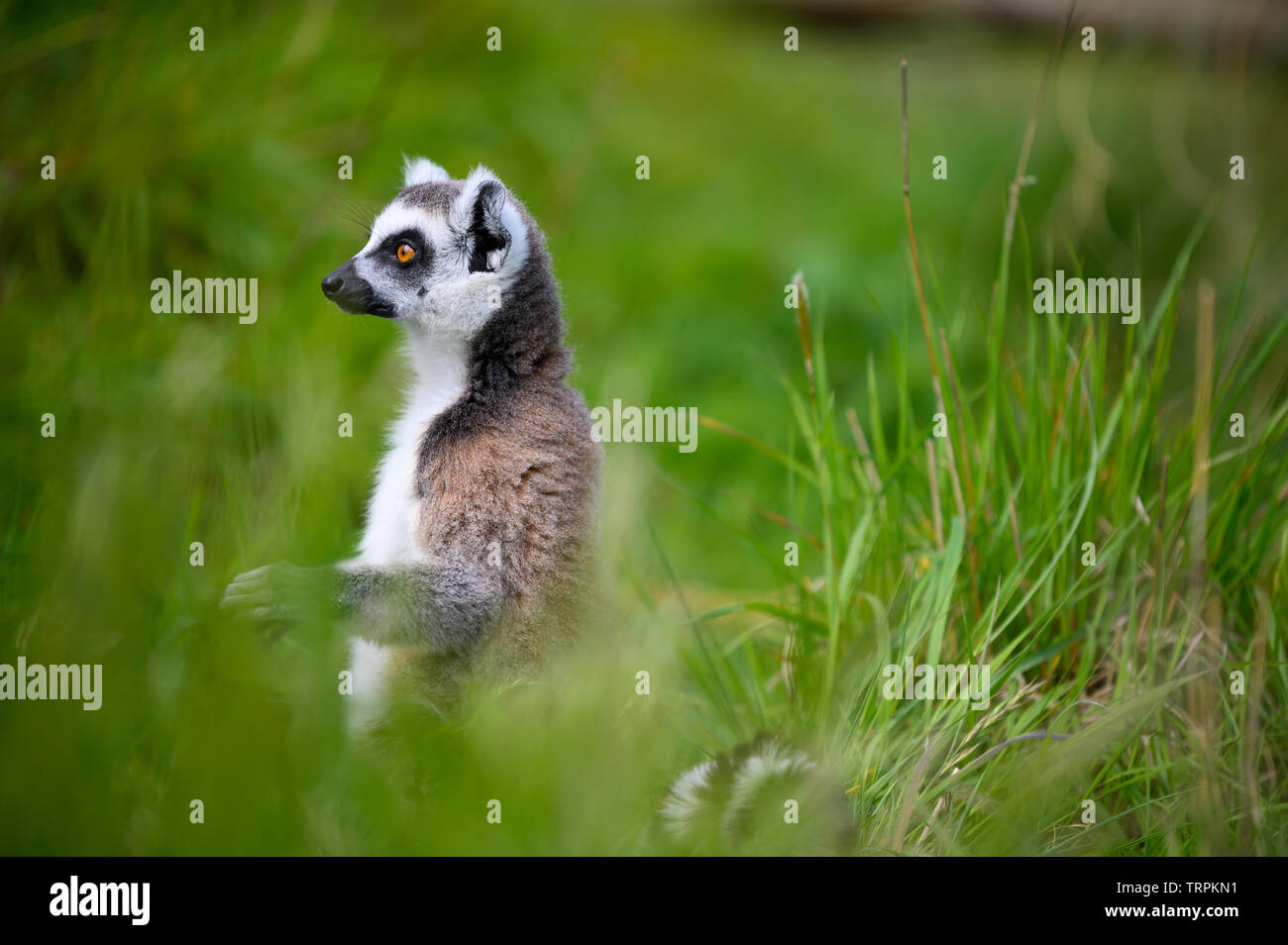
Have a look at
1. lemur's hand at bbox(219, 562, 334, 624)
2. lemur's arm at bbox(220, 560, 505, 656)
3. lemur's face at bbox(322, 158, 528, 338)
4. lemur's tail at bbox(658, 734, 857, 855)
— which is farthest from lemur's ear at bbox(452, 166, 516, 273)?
lemur's tail at bbox(658, 734, 857, 855)

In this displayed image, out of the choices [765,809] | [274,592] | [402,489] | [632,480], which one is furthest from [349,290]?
[765,809]

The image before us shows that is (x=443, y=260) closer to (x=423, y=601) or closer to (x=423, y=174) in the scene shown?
(x=423, y=174)

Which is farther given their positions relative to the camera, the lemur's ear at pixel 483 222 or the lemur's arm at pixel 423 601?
the lemur's ear at pixel 483 222

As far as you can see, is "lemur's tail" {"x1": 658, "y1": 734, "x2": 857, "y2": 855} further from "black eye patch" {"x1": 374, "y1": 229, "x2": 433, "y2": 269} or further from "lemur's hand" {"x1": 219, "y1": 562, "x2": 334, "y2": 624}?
"black eye patch" {"x1": 374, "y1": 229, "x2": 433, "y2": 269}

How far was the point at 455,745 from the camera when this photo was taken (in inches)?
88.7

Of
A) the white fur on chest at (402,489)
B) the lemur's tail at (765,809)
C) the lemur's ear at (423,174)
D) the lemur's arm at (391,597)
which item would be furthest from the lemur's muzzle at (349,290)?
the lemur's tail at (765,809)

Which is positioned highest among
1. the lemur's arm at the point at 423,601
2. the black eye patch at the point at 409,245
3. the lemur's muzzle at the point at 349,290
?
the black eye patch at the point at 409,245

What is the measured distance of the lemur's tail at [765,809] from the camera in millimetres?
2227

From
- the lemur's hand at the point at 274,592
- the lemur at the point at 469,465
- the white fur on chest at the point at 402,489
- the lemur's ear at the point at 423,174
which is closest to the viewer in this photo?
the lemur's hand at the point at 274,592

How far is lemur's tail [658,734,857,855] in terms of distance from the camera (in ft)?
7.30

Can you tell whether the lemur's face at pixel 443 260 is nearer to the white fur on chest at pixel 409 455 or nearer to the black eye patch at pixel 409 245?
the black eye patch at pixel 409 245

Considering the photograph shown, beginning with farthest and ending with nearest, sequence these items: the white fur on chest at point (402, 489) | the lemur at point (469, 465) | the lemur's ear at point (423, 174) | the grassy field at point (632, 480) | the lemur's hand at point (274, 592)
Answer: the lemur's ear at point (423, 174)
the white fur on chest at point (402, 489)
the lemur at point (469, 465)
the lemur's hand at point (274, 592)
the grassy field at point (632, 480)

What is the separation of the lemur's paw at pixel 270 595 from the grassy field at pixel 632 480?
0.07m

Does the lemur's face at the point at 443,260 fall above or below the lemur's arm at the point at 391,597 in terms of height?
above
